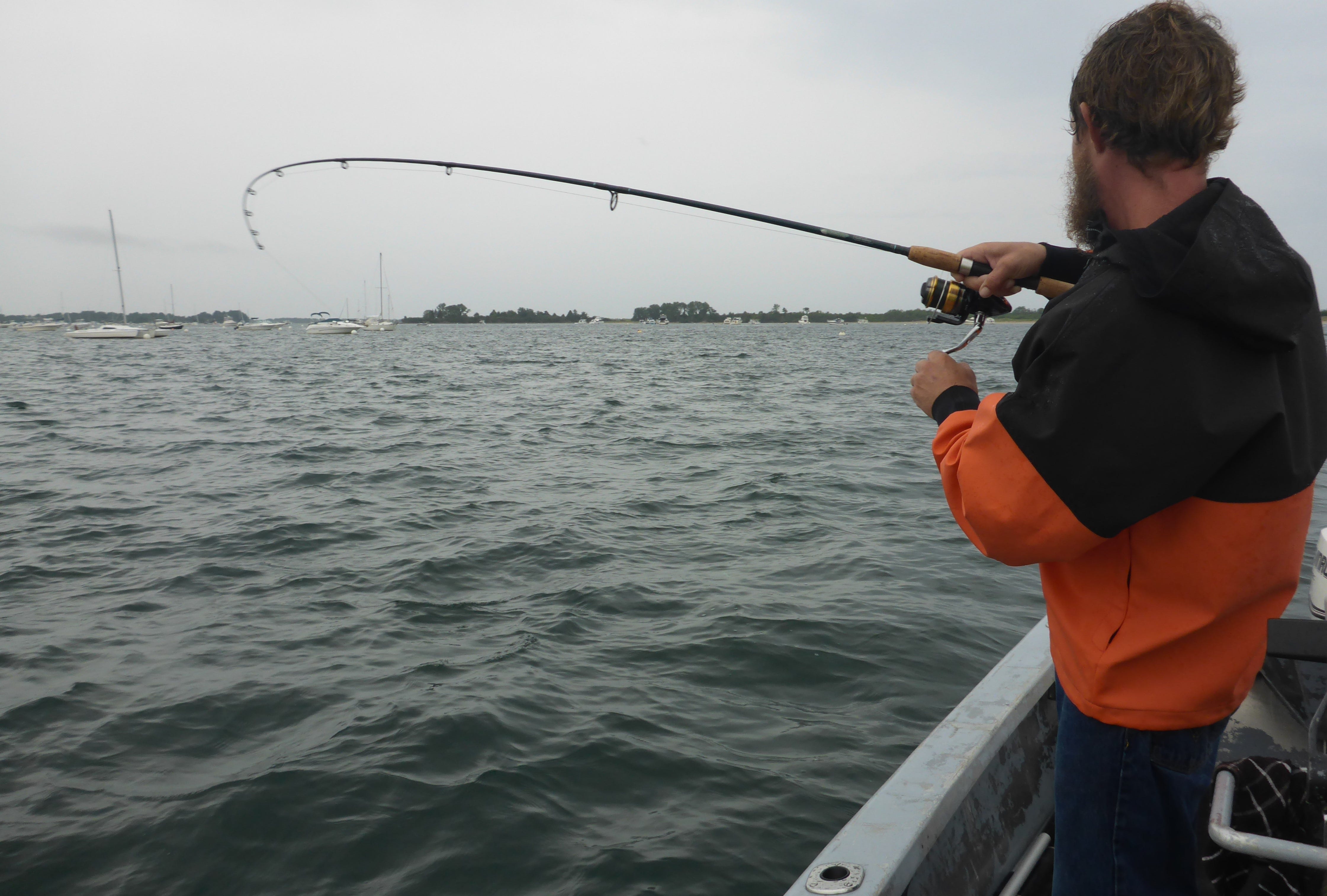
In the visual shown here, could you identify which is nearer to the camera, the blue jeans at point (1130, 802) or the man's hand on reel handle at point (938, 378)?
the blue jeans at point (1130, 802)

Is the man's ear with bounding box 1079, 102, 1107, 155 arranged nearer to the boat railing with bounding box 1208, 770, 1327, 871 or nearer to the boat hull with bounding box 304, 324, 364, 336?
the boat railing with bounding box 1208, 770, 1327, 871

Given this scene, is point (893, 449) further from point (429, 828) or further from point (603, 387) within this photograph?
point (603, 387)

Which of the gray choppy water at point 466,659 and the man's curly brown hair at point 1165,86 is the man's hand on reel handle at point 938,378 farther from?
the gray choppy water at point 466,659

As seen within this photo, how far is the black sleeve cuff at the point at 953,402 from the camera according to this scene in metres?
1.88

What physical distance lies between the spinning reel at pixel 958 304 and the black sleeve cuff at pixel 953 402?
475 mm

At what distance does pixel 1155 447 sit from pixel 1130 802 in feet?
2.64

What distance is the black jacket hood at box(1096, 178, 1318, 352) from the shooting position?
1.37 meters

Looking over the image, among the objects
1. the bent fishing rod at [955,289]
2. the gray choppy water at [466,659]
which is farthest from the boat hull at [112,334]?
the bent fishing rod at [955,289]

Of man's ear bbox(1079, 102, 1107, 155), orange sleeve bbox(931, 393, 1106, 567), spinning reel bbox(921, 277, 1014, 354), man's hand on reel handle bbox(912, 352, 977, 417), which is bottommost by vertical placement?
orange sleeve bbox(931, 393, 1106, 567)

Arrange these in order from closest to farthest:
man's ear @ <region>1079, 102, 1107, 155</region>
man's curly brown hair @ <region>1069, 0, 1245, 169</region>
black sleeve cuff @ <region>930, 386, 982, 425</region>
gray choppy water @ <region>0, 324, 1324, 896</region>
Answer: man's curly brown hair @ <region>1069, 0, 1245, 169</region> < man's ear @ <region>1079, 102, 1107, 155</region> < black sleeve cuff @ <region>930, 386, 982, 425</region> < gray choppy water @ <region>0, 324, 1324, 896</region>

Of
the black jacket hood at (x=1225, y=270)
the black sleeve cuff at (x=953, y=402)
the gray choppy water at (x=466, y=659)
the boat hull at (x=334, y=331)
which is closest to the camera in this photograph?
the black jacket hood at (x=1225, y=270)

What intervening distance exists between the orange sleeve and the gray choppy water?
94.4 inches

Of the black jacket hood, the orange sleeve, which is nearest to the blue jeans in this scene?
the orange sleeve

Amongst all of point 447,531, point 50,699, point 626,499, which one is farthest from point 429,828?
point 626,499
